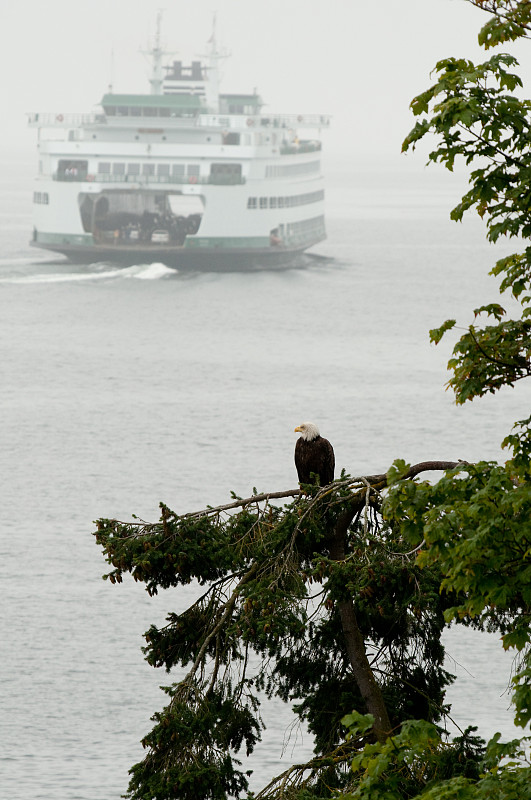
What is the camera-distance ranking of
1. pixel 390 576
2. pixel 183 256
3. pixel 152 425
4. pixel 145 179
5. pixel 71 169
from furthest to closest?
pixel 183 256 < pixel 71 169 < pixel 145 179 < pixel 152 425 < pixel 390 576

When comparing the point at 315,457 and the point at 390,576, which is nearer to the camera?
the point at 390,576

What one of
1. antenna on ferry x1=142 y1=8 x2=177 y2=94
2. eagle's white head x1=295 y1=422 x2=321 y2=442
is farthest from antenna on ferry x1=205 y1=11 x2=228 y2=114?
eagle's white head x1=295 y1=422 x2=321 y2=442

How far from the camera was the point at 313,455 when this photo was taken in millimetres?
10344

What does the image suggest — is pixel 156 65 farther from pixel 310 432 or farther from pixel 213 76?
pixel 310 432

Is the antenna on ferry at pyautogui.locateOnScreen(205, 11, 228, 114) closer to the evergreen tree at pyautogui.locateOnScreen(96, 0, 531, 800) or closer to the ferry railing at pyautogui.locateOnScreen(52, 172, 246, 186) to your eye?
the ferry railing at pyautogui.locateOnScreen(52, 172, 246, 186)

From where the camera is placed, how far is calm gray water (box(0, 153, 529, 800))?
75.0 feet

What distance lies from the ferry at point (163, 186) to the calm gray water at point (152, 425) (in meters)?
2.69

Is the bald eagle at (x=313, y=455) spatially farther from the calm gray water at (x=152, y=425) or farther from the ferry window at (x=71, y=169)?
the ferry window at (x=71, y=169)

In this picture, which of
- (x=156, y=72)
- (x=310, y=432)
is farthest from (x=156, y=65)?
(x=310, y=432)

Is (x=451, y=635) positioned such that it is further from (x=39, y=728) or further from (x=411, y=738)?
(x=411, y=738)

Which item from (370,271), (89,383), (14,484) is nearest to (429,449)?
(14,484)

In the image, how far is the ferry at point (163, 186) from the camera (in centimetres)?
7844

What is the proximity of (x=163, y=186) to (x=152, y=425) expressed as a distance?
1317 inches

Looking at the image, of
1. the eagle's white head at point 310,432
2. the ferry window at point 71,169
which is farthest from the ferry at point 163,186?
the eagle's white head at point 310,432
